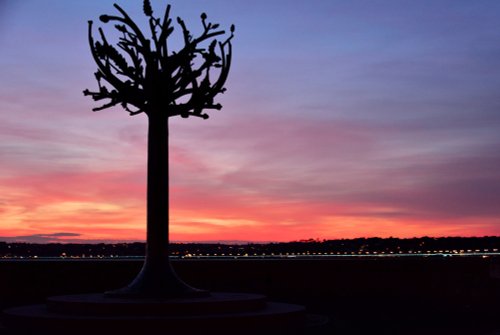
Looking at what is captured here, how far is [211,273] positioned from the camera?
27812 mm

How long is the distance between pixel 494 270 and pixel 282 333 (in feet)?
34.1

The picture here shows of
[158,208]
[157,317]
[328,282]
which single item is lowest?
[157,317]

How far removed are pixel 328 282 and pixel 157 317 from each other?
36.8ft

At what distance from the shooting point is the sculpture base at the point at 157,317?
16984 mm

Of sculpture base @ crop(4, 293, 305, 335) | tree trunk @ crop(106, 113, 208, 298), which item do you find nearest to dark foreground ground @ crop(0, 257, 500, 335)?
tree trunk @ crop(106, 113, 208, 298)

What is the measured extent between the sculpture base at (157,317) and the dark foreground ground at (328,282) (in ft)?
22.7

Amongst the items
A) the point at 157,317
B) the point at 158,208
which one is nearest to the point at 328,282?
the point at 158,208

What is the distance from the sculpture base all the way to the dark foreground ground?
693 cm

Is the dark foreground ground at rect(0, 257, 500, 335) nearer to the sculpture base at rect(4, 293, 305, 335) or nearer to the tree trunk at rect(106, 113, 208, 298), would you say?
the tree trunk at rect(106, 113, 208, 298)

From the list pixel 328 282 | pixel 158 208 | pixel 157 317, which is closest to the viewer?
pixel 157 317

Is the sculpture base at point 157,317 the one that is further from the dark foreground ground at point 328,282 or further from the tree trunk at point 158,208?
the dark foreground ground at point 328,282

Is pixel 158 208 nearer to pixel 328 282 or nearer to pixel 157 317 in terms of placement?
pixel 157 317

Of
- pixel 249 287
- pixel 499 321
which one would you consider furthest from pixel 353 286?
pixel 499 321

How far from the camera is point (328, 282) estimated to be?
90.3 feet
